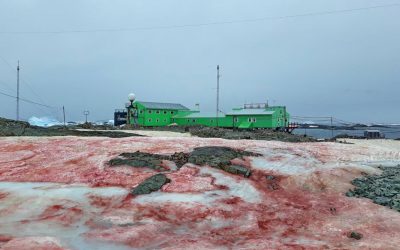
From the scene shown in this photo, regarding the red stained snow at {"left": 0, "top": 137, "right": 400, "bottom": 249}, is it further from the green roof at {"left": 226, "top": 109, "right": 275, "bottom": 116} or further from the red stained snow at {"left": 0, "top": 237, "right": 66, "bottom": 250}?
the green roof at {"left": 226, "top": 109, "right": 275, "bottom": 116}

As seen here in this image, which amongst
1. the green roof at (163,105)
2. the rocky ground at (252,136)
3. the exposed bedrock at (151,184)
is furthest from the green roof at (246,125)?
the exposed bedrock at (151,184)

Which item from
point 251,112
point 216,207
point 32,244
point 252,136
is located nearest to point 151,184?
point 216,207

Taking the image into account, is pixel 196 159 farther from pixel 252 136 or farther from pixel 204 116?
pixel 204 116

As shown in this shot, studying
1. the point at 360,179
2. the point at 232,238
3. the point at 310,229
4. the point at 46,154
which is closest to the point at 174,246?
the point at 232,238

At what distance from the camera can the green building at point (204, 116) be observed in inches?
2229

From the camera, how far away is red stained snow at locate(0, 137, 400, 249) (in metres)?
8.98

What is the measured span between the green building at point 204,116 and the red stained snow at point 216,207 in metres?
38.9

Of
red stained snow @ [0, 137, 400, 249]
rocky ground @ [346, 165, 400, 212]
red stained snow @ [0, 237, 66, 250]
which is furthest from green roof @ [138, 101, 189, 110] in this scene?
red stained snow @ [0, 237, 66, 250]

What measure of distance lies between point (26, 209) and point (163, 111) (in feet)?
186

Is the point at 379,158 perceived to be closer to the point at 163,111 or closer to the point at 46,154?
the point at 46,154

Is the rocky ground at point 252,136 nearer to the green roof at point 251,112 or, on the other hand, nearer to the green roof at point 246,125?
the green roof at point 246,125

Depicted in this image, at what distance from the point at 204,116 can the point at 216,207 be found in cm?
5245

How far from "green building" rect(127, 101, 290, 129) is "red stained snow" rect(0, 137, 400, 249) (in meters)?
38.9

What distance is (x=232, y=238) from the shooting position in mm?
9297
